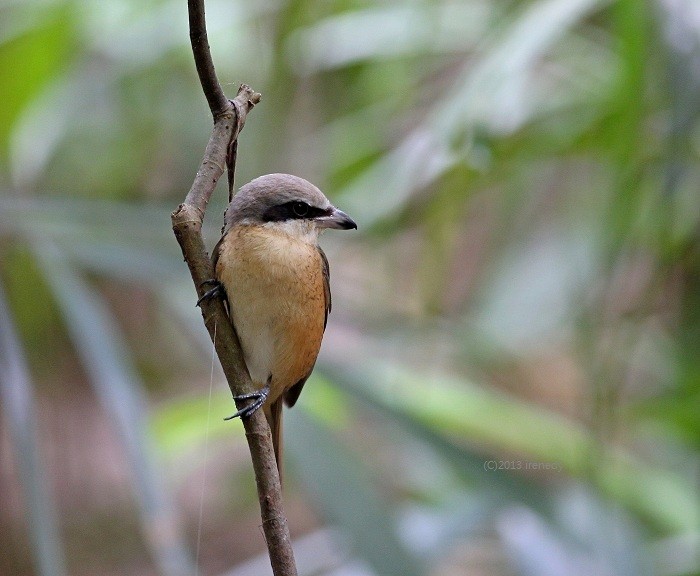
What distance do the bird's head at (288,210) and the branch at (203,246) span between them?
43 centimetres

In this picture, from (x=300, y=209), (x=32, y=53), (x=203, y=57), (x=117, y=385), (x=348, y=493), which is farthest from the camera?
(x=32, y=53)

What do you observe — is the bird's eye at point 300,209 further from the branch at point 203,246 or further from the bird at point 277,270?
the branch at point 203,246

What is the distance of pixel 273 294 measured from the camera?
1758mm

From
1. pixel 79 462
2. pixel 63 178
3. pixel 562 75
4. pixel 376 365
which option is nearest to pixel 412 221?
pixel 376 365

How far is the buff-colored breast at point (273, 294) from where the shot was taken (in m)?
1.70

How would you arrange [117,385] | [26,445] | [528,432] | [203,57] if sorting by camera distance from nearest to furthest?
[203,57]
[26,445]
[117,385]
[528,432]

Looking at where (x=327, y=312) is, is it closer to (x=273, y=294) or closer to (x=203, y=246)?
(x=273, y=294)

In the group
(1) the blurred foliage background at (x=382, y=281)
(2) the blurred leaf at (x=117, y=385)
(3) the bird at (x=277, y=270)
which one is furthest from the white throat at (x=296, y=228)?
(2) the blurred leaf at (x=117, y=385)

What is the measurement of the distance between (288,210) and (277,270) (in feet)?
0.40

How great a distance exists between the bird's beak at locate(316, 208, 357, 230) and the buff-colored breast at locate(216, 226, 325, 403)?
0.08 m

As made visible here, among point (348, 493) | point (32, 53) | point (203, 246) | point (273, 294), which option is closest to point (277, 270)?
point (273, 294)

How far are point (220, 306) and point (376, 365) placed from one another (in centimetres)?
266

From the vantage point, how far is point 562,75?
411 cm

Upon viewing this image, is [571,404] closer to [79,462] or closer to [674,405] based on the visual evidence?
[674,405]
